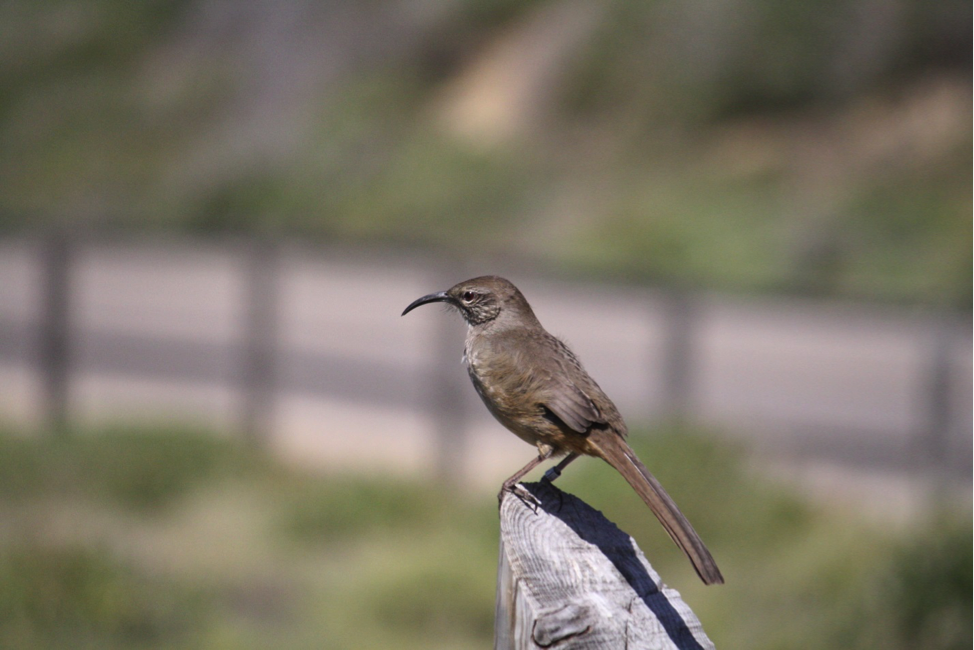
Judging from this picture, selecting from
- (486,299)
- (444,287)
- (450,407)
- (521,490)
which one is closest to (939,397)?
(450,407)

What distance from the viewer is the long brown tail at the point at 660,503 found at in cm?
279

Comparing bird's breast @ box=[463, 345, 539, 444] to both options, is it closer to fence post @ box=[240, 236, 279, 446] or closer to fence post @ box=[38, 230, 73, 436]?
fence post @ box=[240, 236, 279, 446]

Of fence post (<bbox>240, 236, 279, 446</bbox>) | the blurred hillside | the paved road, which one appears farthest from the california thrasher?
the blurred hillside

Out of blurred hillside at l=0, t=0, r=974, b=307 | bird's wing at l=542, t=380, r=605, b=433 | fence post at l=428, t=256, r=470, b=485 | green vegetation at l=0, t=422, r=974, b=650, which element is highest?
blurred hillside at l=0, t=0, r=974, b=307

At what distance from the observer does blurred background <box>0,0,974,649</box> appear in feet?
23.3

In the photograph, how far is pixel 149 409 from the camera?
35.8 ft

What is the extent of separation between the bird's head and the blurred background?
238 centimetres

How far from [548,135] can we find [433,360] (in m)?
15.5

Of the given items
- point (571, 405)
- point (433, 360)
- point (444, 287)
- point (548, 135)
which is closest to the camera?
point (571, 405)

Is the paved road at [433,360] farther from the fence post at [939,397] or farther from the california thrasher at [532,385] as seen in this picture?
the california thrasher at [532,385]

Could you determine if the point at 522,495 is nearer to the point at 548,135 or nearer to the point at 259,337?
the point at 259,337

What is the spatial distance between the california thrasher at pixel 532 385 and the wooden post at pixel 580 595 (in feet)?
2.66

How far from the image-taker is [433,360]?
13555 millimetres

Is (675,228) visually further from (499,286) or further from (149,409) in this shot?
(499,286)
